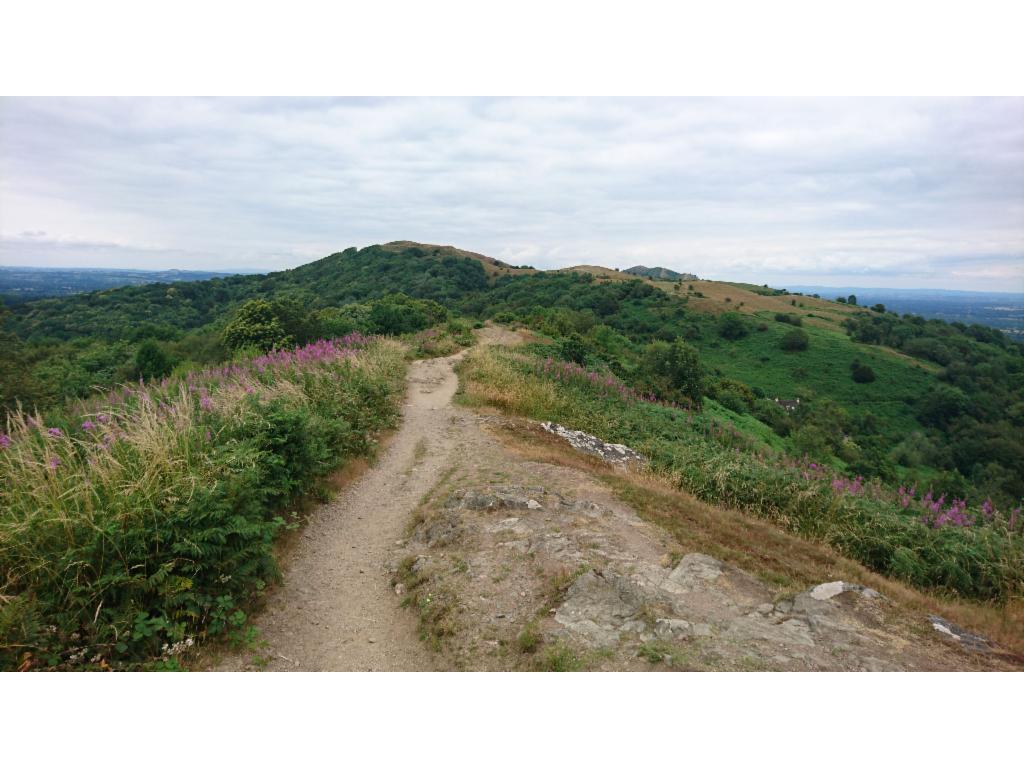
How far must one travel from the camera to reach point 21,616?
3.29 m

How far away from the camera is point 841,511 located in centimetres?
732

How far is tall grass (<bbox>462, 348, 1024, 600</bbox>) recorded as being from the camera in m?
5.80

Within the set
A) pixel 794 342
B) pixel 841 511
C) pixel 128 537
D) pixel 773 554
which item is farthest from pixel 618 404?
pixel 794 342

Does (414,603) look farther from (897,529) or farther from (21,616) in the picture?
(897,529)

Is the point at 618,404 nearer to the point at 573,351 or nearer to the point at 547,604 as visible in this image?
the point at 573,351

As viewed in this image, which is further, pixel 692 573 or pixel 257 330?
pixel 257 330

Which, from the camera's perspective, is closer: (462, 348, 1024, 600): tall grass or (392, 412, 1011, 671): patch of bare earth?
(392, 412, 1011, 671): patch of bare earth

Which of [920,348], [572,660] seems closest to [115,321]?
[572,660]

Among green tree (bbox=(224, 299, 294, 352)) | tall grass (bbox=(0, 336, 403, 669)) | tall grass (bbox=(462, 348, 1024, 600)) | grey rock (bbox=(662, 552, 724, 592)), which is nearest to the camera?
tall grass (bbox=(0, 336, 403, 669))

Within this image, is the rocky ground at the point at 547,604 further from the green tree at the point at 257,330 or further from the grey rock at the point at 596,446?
the green tree at the point at 257,330

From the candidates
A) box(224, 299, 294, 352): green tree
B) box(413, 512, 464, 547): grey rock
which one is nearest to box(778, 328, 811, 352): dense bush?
box(224, 299, 294, 352): green tree

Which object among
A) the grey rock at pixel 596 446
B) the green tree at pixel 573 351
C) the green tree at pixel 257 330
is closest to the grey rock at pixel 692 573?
the grey rock at pixel 596 446

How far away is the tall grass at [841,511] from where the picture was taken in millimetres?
5801

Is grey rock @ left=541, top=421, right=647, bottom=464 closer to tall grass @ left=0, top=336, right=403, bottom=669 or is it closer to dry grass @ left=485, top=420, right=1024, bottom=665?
Answer: dry grass @ left=485, top=420, right=1024, bottom=665
